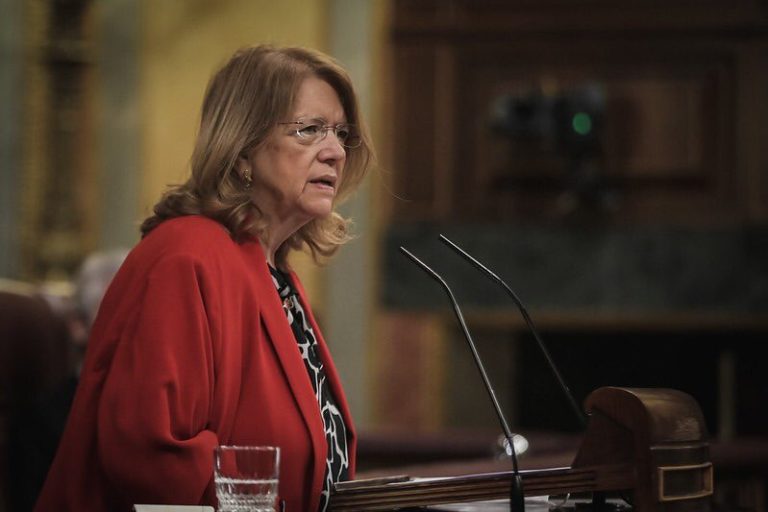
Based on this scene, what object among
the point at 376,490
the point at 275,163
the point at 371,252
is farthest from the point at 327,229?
the point at 371,252

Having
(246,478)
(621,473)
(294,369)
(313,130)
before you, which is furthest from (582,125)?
(246,478)

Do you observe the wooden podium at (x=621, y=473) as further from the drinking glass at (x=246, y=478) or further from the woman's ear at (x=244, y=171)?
the woman's ear at (x=244, y=171)

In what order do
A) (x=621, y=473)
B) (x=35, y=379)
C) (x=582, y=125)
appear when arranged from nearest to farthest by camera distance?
A: (x=621, y=473), (x=35, y=379), (x=582, y=125)

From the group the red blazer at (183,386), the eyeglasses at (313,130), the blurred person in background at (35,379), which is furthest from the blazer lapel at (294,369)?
the blurred person in background at (35,379)

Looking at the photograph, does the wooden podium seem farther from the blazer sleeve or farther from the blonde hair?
the blonde hair

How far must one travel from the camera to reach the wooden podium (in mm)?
1758

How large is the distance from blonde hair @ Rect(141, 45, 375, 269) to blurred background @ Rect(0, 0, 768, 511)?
382 cm

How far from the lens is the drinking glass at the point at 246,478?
166 cm

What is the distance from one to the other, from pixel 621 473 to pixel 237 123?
87cm

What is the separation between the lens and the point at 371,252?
626 centimetres

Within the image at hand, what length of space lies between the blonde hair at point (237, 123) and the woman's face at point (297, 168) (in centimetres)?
2

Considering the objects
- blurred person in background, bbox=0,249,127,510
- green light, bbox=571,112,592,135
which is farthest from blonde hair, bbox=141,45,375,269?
green light, bbox=571,112,592,135

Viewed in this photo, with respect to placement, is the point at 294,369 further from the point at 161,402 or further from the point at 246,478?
the point at 246,478

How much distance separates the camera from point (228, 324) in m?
1.96
